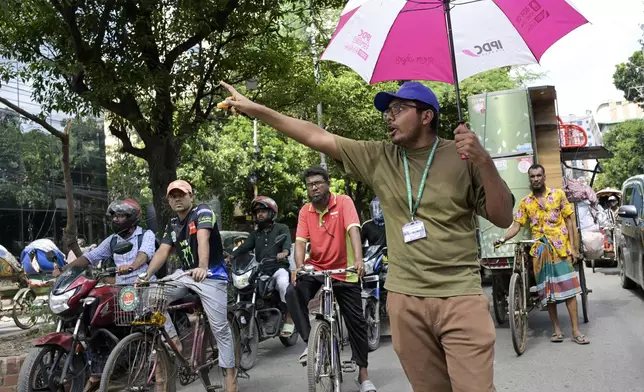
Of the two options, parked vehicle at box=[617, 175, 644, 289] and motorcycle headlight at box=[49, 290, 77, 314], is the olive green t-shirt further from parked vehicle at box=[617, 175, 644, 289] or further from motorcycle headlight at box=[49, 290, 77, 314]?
parked vehicle at box=[617, 175, 644, 289]

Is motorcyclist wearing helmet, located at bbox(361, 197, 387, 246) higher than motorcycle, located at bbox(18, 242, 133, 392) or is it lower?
higher

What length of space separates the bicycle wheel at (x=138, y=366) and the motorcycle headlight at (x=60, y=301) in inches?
24.0

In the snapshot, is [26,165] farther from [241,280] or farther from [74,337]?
[74,337]

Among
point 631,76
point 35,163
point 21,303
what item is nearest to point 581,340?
point 21,303

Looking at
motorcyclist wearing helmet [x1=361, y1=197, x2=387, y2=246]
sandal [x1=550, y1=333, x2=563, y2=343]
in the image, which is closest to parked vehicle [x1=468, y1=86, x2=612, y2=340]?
sandal [x1=550, y1=333, x2=563, y2=343]

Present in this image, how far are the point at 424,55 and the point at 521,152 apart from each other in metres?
5.04

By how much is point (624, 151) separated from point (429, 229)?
50.2 metres

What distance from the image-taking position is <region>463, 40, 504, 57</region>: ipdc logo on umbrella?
393 cm

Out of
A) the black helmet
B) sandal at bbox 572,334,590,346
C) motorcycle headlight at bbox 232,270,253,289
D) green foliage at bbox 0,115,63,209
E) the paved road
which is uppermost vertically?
green foliage at bbox 0,115,63,209

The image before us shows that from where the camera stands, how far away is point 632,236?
10.4 meters

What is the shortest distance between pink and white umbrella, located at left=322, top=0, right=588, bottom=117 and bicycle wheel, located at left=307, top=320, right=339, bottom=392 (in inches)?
82.3

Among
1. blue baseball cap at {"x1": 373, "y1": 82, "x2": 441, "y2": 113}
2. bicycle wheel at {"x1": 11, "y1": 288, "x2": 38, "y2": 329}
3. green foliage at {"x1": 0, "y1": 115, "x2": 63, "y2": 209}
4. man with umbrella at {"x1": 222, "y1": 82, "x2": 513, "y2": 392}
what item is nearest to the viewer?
man with umbrella at {"x1": 222, "y1": 82, "x2": 513, "y2": 392}

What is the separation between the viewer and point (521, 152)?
8.50 m

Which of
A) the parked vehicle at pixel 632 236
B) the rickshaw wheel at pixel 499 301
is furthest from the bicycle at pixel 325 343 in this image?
the parked vehicle at pixel 632 236
